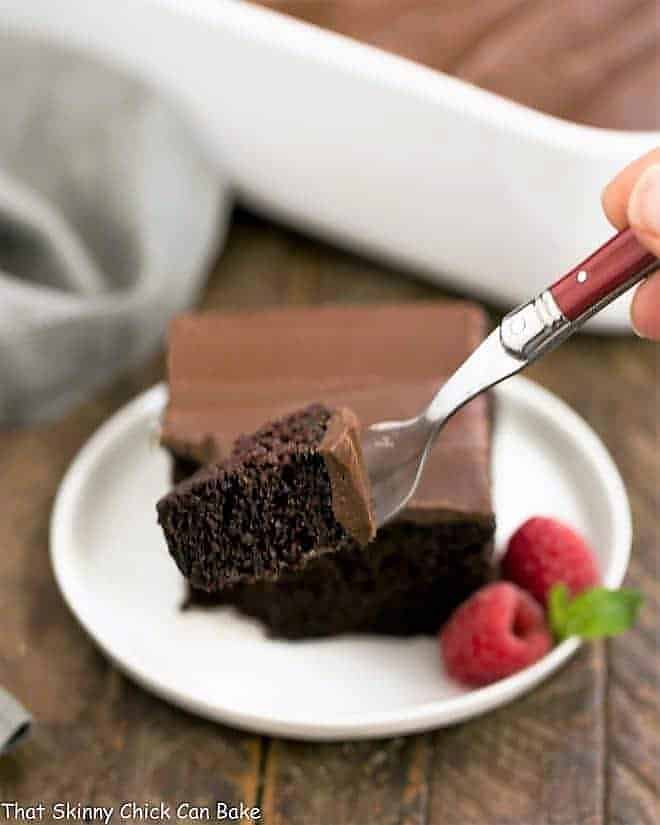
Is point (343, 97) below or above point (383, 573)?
above

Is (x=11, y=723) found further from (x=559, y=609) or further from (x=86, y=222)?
(x=86, y=222)

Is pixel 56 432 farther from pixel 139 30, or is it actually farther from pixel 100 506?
pixel 139 30

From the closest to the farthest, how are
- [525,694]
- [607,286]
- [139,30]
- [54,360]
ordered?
[607,286], [525,694], [54,360], [139,30]

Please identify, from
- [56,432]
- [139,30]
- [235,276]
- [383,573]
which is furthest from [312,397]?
[139,30]

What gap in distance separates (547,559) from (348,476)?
36cm

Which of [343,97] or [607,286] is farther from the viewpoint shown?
[343,97]

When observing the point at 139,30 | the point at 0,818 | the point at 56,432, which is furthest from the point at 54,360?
the point at 0,818

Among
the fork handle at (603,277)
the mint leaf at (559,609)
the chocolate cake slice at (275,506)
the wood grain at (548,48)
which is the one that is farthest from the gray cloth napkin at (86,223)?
the fork handle at (603,277)

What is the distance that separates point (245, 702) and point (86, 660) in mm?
196

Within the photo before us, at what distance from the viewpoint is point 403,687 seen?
1298 mm

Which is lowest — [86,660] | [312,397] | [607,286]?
[86,660]

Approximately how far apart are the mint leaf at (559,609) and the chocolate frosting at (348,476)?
0.26 meters

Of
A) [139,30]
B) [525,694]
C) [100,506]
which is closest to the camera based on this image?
[525,694]

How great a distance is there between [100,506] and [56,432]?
15cm
